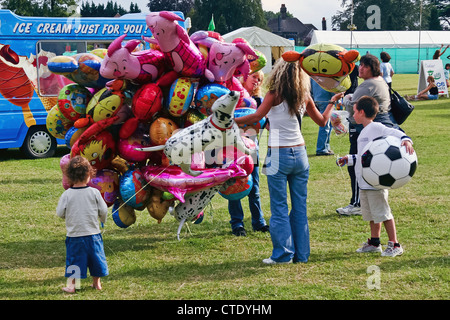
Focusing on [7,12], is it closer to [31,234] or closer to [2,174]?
[2,174]

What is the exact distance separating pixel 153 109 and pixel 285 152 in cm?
129

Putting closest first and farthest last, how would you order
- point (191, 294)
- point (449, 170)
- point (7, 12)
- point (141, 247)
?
point (191, 294)
point (141, 247)
point (449, 170)
point (7, 12)

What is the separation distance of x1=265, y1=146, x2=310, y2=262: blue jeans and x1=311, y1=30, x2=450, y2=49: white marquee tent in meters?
31.9

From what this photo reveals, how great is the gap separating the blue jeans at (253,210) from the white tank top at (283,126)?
128 centimetres

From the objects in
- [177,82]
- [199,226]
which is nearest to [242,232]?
[199,226]

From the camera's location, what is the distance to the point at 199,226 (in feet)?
23.2

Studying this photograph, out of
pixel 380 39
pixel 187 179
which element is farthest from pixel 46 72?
pixel 380 39

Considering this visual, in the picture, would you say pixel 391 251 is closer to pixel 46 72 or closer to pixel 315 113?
pixel 315 113

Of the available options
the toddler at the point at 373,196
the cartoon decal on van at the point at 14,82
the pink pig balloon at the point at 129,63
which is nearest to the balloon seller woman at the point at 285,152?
the toddler at the point at 373,196

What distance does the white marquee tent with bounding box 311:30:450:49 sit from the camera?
122 feet

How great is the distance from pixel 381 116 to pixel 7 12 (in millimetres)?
8305

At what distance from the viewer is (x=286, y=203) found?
543 cm

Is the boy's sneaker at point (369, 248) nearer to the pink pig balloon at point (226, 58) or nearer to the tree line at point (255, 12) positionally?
the pink pig balloon at point (226, 58)

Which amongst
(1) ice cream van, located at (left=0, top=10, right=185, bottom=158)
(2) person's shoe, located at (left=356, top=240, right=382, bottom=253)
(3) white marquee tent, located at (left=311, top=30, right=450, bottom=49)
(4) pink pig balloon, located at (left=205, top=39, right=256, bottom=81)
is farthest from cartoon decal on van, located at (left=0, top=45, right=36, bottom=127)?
(3) white marquee tent, located at (left=311, top=30, right=450, bottom=49)
